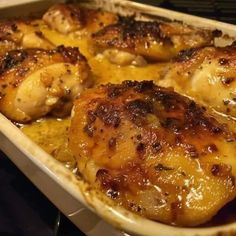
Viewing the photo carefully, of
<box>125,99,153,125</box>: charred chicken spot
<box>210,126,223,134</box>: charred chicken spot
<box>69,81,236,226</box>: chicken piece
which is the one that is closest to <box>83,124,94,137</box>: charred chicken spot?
<box>69,81,236,226</box>: chicken piece

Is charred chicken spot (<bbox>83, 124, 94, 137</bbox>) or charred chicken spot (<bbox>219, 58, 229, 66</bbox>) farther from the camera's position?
charred chicken spot (<bbox>219, 58, 229, 66</bbox>)

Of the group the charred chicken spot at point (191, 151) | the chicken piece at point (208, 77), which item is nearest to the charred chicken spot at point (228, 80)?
the chicken piece at point (208, 77)

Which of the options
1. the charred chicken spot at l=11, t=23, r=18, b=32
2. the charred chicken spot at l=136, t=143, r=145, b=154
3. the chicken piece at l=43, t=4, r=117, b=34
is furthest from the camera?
the chicken piece at l=43, t=4, r=117, b=34

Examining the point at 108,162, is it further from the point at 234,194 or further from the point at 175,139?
the point at 234,194

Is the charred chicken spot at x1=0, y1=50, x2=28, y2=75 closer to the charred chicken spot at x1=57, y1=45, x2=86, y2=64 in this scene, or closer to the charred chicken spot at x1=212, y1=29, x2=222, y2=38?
the charred chicken spot at x1=57, y1=45, x2=86, y2=64

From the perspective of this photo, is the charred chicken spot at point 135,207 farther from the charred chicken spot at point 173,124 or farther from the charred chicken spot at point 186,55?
the charred chicken spot at point 186,55

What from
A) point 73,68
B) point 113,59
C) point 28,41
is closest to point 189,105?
point 73,68
